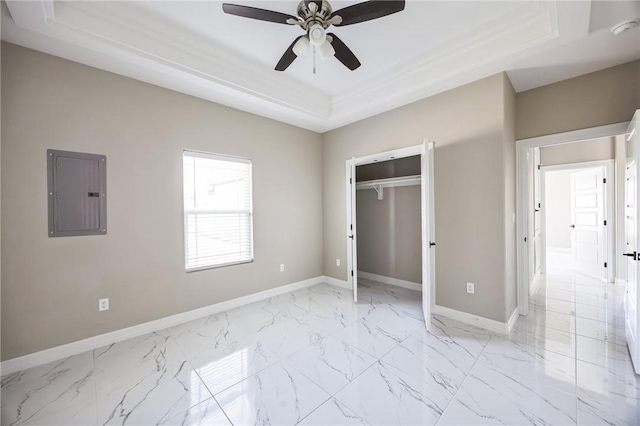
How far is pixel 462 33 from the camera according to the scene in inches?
98.9

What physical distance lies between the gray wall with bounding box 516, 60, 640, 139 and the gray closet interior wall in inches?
59.0

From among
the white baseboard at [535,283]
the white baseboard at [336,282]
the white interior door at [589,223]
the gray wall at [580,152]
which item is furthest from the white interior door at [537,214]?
the white baseboard at [336,282]

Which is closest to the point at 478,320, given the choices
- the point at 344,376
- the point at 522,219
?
the point at 522,219

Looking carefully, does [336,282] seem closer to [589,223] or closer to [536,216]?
[536,216]

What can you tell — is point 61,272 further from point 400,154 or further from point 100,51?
point 400,154

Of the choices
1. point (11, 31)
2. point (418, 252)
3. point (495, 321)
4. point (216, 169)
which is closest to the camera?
point (11, 31)

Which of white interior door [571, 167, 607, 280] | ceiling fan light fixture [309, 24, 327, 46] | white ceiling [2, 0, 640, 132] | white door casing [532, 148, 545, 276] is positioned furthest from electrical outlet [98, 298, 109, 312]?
white interior door [571, 167, 607, 280]

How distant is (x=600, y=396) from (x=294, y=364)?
2219 mm

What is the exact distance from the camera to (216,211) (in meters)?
3.38

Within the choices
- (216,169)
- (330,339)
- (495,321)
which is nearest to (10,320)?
(216,169)

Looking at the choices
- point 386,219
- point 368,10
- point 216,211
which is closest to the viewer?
point 368,10

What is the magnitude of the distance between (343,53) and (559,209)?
8946 millimetres

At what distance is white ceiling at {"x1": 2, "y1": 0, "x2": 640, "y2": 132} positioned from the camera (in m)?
2.02

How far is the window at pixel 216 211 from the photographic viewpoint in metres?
3.16
